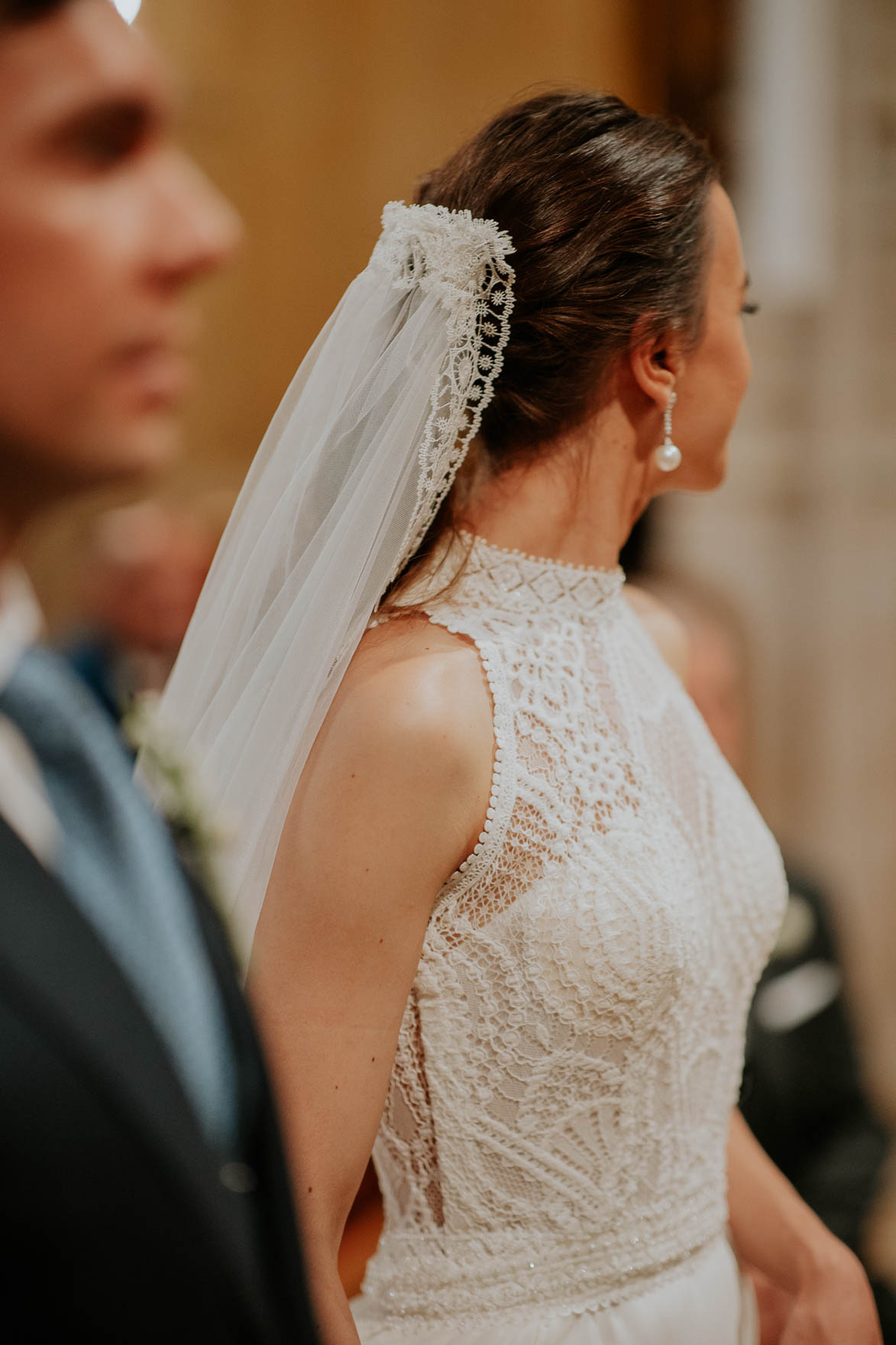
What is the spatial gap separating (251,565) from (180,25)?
8.56 feet

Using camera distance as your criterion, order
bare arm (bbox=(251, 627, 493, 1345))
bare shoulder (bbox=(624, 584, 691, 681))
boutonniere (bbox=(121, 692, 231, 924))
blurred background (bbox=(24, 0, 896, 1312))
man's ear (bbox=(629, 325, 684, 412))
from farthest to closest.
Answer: blurred background (bbox=(24, 0, 896, 1312)), bare shoulder (bbox=(624, 584, 691, 681)), man's ear (bbox=(629, 325, 684, 412)), bare arm (bbox=(251, 627, 493, 1345)), boutonniere (bbox=(121, 692, 231, 924))

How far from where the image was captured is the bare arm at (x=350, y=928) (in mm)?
1176

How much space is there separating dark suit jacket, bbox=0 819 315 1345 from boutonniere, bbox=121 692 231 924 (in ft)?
0.54

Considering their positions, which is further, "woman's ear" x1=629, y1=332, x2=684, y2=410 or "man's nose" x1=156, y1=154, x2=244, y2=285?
"woman's ear" x1=629, y1=332, x2=684, y2=410

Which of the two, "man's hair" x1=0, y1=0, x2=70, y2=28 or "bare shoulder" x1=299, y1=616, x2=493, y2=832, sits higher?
"man's hair" x1=0, y1=0, x2=70, y2=28

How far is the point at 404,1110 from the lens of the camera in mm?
1374

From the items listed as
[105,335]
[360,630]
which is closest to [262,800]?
[360,630]

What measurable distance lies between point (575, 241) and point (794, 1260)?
1213 mm

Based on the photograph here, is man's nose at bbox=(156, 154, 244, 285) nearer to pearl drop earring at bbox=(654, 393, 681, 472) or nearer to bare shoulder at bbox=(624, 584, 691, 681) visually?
pearl drop earring at bbox=(654, 393, 681, 472)

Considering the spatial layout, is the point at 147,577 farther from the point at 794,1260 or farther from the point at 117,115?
the point at 117,115

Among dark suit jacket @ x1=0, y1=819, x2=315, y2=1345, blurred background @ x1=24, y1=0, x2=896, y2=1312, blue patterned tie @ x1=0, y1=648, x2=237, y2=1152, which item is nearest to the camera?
dark suit jacket @ x1=0, y1=819, x2=315, y2=1345

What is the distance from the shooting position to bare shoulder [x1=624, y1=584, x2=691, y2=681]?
5.77 feet

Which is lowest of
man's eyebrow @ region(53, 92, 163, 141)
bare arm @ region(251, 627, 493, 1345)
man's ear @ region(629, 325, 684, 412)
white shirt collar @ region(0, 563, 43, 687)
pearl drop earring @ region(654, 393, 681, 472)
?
bare arm @ region(251, 627, 493, 1345)

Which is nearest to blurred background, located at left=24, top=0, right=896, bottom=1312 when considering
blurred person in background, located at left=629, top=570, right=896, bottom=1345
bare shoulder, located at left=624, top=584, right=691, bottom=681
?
blurred person in background, located at left=629, top=570, right=896, bottom=1345
